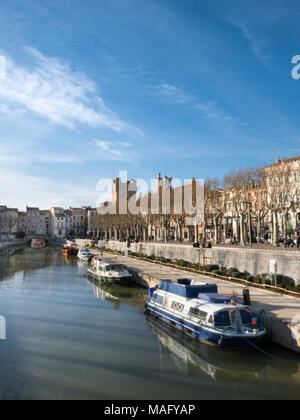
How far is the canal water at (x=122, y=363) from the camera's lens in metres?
11.9

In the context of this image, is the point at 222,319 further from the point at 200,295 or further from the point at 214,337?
the point at 200,295

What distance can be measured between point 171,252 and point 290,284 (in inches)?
944

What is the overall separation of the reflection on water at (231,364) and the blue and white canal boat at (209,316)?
51 cm

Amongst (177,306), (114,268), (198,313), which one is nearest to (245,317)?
(198,313)

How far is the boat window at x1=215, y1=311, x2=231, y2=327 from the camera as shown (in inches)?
614

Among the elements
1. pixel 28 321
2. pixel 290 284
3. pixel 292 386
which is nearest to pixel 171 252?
pixel 290 284

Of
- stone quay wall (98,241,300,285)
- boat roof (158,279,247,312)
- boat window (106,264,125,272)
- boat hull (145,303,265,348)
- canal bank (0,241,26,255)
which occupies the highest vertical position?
stone quay wall (98,241,300,285)

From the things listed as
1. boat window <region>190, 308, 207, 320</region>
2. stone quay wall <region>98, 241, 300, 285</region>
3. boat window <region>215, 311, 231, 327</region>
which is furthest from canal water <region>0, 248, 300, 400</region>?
stone quay wall <region>98, 241, 300, 285</region>

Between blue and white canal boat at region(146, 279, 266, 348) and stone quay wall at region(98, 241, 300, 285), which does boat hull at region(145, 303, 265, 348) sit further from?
stone quay wall at region(98, 241, 300, 285)

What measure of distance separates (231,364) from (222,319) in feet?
6.63

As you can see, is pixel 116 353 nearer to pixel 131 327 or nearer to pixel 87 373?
pixel 87 373

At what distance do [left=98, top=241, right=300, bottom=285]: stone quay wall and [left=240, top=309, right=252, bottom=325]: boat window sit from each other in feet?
29.3

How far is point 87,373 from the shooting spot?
43.2 ft
